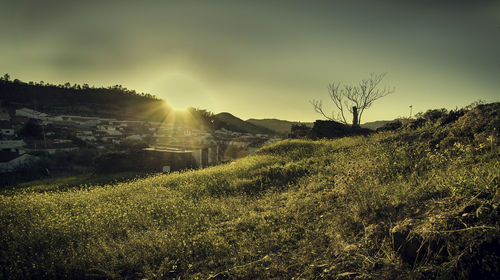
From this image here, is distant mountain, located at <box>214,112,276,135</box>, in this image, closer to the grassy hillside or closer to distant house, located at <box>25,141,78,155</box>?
distant house, located at <box>25,141,78,155</box>

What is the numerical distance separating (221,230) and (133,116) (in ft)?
369

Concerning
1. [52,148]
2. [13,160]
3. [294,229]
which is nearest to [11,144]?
[52,148]

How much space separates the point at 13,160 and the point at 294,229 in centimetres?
5277

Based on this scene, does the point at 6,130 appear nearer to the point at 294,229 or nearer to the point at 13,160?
the point at 13,160

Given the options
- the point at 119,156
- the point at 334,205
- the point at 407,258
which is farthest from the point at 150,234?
the point at 119,156

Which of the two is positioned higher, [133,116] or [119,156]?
[133,116]

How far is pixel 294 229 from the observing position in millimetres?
4266

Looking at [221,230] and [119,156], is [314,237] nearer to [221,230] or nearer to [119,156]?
[221,230]

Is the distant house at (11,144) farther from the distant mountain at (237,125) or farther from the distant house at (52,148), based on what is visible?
the distant mountain at (237,125)

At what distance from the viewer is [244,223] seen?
493 centimetres

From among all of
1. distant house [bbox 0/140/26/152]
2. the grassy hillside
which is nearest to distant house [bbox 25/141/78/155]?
distant house [bbox 0/140/26/152]

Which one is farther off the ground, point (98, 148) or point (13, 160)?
point (98, 148)

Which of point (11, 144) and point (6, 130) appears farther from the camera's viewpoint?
point (6, 130)

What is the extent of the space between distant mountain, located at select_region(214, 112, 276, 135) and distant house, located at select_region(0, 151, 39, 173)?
73.2m
